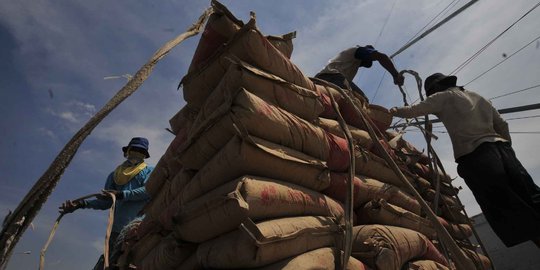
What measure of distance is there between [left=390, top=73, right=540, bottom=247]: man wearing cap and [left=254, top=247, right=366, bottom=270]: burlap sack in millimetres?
1332

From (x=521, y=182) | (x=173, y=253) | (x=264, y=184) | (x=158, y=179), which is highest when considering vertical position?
(x=158, y=179)

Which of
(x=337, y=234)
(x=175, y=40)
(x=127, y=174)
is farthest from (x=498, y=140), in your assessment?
(x=127, y=174)

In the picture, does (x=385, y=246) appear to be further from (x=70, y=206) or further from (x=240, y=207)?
(x=70, y=206)

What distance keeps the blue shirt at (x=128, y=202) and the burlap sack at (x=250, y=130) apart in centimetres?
161

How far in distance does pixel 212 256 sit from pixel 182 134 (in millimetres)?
1118

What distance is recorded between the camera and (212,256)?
1273 millimetres

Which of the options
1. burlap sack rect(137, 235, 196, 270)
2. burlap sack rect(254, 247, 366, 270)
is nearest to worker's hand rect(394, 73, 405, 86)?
burlap sack rect(254, 247, 366, 270)

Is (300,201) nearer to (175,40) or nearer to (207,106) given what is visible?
(207,106)

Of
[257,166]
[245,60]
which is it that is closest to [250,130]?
[257,166]

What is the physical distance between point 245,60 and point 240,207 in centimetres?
75

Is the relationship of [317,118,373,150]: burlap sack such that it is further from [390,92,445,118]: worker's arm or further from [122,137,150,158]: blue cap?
[122,137,150,158]: blue cap

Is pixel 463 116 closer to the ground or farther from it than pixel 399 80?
closer to the ground

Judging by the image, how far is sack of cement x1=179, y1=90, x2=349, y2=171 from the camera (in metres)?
1.41

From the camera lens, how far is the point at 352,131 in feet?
7.02
